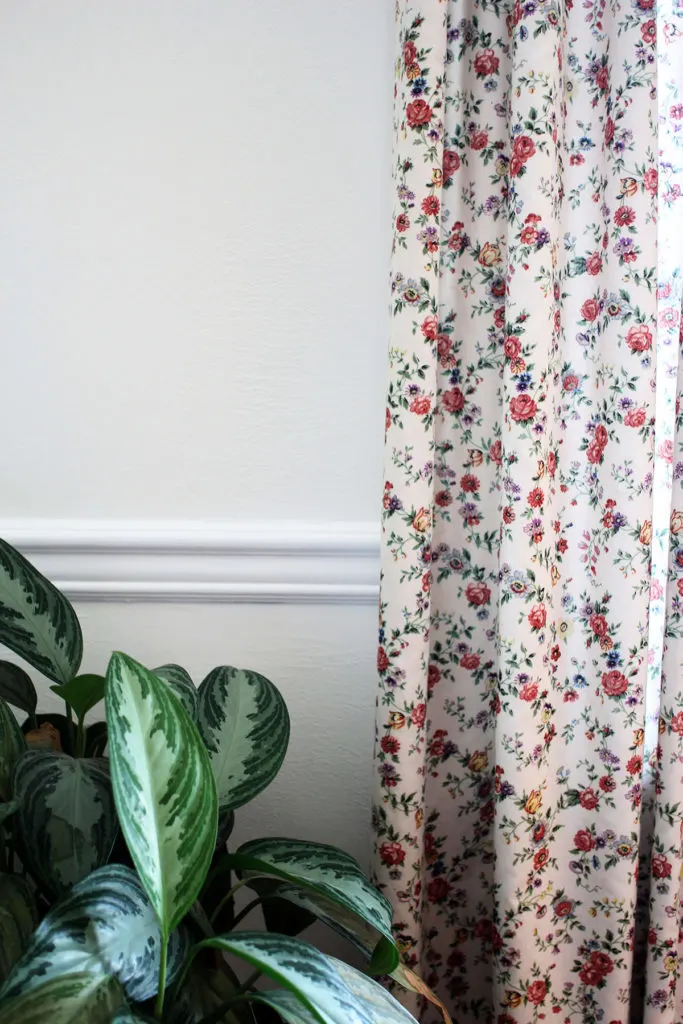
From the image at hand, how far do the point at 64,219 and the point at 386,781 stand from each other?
885 millimetres

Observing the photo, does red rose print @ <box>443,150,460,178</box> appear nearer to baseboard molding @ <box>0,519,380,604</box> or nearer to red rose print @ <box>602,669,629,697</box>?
baseboard molding @ <box>0,519,380,604</box>

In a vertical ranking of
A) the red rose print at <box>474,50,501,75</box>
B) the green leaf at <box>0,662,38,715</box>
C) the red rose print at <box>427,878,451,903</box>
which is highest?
the red rose print at <box>474,50,501,75</box>

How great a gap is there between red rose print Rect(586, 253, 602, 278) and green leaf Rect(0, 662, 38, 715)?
859 mm

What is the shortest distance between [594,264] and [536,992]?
0.96 metres

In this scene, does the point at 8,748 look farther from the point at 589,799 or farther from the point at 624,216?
the point at 624,216

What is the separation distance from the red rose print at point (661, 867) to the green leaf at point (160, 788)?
71 cm

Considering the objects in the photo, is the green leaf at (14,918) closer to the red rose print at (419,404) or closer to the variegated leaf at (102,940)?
the variegated leaf at (102,940)

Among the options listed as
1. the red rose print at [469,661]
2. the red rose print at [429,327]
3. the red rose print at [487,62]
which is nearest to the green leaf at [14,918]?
the red rose print at [469,661]

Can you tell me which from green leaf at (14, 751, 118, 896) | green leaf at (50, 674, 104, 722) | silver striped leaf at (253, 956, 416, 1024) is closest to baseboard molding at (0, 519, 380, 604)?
green leaf at (50, 674, 104, 722)

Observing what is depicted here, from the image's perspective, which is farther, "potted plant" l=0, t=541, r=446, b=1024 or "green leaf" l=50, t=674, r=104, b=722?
"green leaf" l=50, t=674, r=104, b=722

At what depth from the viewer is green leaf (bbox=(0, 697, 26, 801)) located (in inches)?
25.6

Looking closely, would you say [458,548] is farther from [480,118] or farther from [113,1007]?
[113,1007]

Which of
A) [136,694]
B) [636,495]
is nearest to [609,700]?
[636,495]

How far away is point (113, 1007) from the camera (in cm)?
50
